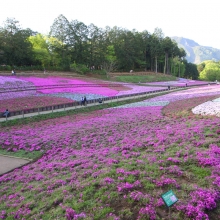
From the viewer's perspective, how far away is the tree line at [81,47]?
62353 mm

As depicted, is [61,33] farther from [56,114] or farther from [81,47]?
[56,114]

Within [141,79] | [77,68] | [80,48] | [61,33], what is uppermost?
[61,33]

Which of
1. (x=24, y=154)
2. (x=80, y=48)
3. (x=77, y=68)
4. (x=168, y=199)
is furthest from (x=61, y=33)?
(x=168, y=199)

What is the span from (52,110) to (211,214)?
2443 centimetres

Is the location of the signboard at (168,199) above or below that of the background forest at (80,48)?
below

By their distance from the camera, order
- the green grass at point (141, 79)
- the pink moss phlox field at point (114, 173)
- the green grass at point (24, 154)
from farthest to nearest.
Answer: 1. the green grass at point (141, 79)
2. the green grass at point (24, 154)
3. the pink moss phlox field at point (114, 173)

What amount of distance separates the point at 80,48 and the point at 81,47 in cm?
52

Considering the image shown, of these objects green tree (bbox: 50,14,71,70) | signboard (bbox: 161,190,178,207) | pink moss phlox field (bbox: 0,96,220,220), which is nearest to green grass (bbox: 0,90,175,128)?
pink moss phlox field (bbox: 0,96,220,220)

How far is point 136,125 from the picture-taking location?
19.8 meters

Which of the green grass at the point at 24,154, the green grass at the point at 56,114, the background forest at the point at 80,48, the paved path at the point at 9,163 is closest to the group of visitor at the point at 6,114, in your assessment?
the green grass at the point at 56,114

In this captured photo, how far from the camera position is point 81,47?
7719 cm

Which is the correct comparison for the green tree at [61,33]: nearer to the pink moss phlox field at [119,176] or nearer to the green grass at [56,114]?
the green grass at [56,114]

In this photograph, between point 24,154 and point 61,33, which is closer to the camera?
point 24,154

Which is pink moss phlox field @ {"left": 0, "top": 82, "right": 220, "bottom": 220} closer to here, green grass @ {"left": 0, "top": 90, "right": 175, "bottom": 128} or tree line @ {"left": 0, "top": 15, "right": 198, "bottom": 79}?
green grass @ {"left": 0, "top": 90, "right": 175, "bottom": 128}
